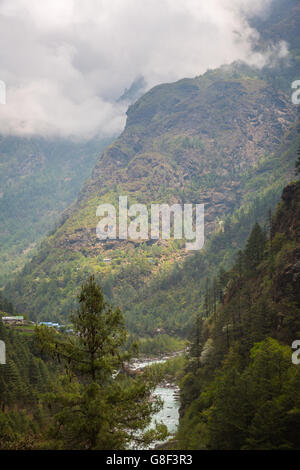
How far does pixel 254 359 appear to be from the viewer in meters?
59.8

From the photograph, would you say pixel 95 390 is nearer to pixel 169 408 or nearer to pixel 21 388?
pixel 21 388

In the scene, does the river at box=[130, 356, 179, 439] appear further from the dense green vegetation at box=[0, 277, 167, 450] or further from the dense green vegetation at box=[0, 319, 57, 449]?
the dense green vegetation at box=[0, 277, 167, 450]

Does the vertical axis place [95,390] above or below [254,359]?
above

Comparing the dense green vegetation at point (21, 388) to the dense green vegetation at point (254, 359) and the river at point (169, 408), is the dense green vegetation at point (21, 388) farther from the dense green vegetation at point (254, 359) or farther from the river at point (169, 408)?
the river at point (169, 408)

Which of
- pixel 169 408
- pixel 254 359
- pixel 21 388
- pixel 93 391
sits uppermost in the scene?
pixel 93 391

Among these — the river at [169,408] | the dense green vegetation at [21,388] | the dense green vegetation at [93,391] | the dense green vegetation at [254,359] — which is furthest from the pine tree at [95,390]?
the river at [169,408]

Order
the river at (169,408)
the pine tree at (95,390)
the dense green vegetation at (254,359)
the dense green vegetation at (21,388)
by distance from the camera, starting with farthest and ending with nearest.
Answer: the river at (169,408) → the dense green vegetation at (21,388) → the dense green vegetation at (254,359) → the pine tree at (95,390)

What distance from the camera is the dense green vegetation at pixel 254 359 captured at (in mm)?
39250

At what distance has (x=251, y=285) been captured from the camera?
10450cm

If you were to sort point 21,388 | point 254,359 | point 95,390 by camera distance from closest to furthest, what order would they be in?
point 95,390 < point 254,359 < point 21,388

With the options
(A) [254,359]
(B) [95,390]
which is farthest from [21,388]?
(B) [95,390]
